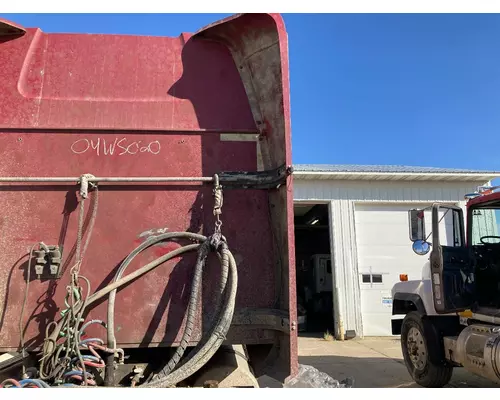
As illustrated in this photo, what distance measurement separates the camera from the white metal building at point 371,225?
33.1 feet

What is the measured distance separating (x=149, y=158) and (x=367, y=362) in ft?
19.1

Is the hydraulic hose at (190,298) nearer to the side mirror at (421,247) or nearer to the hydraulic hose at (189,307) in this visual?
the hydraulic hose at (189,307)

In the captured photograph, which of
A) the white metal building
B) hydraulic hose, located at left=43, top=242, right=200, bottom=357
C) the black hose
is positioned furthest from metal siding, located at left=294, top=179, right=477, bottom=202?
the black hose

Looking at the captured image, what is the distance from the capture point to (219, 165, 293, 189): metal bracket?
2.73m

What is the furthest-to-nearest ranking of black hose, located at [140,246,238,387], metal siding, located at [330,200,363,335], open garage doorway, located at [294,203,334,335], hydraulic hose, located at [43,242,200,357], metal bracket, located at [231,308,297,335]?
open garage doorway, located at [294,203,334,335]
metal siding, located at [330,200,363,335]
metal bracket, located at [231,308,297,335]
hydraulic hose, located at [43,242,200,357]
black hose, located at [140,246,238,387]

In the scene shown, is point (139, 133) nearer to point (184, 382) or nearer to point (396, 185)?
point (184, 382)

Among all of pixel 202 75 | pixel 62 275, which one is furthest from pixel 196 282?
pixel 202 75

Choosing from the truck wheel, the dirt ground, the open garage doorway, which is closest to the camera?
the truck wheel

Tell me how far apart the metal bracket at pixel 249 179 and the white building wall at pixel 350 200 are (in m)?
7.82

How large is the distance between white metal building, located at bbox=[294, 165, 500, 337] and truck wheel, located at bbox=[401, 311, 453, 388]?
4.45m

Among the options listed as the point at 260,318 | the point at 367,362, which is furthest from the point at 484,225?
the point at 260,318

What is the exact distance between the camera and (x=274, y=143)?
277 cm

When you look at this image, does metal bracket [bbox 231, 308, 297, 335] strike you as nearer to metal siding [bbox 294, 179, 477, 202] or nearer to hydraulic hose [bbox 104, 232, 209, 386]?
hydraulic hose [bbox 104, 232, 209, 386]

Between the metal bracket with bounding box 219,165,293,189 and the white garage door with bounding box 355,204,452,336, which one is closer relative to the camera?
the metal bracket with bounding box 219,165,293,189
